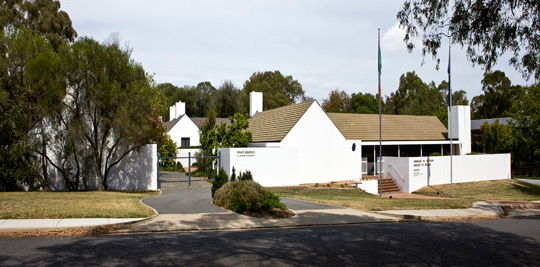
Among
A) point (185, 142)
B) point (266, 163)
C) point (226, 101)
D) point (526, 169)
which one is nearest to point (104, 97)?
point (266, 163)

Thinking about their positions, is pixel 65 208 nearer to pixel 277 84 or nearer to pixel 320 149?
pixel 320 149

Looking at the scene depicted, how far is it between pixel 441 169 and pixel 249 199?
20.3 metres

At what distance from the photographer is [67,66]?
60.6 feet

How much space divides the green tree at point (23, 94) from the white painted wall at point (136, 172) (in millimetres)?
3926

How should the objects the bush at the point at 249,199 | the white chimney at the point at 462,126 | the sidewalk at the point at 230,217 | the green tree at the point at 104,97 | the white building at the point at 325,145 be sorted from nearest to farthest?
the sidewalk at the point at 230,217
the bush at the point at 249,199
the green tree at the point at 104,97
the white building at the point at 325,145
the white chimney at the point at 462,126

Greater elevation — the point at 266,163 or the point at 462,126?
the point at 462,126

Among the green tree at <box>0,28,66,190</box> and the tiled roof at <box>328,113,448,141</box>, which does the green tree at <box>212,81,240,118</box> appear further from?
the green tree at <box>0,28,66,190</box>

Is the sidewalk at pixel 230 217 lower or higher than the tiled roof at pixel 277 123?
lower

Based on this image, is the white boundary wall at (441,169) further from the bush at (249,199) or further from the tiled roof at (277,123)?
the bush at (249,199)

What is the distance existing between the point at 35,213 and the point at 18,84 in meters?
9.42

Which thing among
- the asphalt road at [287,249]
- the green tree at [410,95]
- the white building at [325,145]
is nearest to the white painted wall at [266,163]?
the white building at [325,145]

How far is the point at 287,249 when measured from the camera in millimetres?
8680

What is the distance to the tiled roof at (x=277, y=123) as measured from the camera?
1084 inches

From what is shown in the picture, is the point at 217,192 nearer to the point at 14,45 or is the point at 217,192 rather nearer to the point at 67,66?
the point at 67,66
